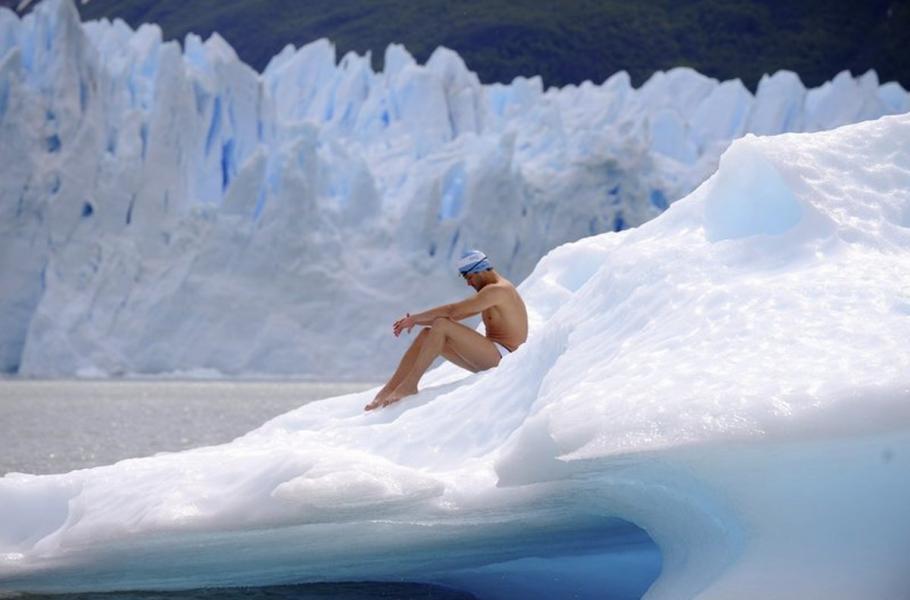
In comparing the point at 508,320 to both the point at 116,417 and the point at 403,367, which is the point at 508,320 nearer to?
the point at 403,367

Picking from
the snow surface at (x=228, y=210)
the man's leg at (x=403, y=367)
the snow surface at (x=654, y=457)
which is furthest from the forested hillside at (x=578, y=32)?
the snow surface at (x=654, y=457)

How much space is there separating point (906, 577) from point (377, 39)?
52.6 metres

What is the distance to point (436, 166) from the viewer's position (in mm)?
25469

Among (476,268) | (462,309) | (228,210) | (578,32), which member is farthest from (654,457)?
(578,32)

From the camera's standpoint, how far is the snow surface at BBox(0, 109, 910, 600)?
9.98 feet

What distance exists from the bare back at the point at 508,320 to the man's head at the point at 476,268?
64 mm

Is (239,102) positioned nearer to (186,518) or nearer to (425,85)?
(425,85)

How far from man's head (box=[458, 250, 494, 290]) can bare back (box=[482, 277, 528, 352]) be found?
64mm

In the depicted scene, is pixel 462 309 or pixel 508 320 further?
pixel 508 320

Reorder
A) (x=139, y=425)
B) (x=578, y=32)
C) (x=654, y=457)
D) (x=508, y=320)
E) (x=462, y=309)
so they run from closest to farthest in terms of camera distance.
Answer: (x=654, y=457), (x=462, y=309), (x=508, y=320), (x=139, y=425), (x=578, y=32)

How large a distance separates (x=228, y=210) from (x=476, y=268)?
1865 cm

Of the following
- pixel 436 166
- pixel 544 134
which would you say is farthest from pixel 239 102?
pixel 544 134

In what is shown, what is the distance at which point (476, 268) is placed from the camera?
5.11m

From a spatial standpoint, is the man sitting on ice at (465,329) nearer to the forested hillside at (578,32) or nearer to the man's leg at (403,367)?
the man's leg at (403,367)
